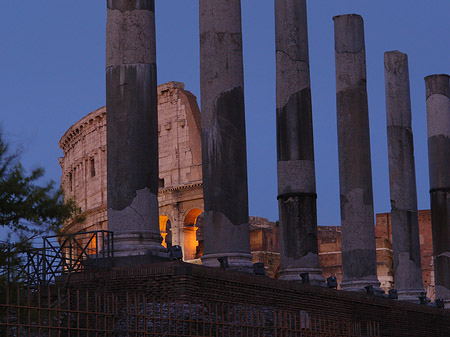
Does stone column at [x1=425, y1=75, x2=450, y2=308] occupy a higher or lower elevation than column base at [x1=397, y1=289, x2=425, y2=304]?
higher

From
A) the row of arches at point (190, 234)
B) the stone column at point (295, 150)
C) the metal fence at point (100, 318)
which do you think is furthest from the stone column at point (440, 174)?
the row of arches at point (190, 234)

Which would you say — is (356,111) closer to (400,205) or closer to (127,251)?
(400,205)

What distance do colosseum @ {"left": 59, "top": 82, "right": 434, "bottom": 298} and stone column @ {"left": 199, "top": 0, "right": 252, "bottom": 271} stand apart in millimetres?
29582

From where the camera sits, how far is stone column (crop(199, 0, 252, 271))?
18.2 meters

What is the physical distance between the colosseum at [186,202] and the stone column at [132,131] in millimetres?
31906

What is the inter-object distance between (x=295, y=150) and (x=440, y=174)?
911cm

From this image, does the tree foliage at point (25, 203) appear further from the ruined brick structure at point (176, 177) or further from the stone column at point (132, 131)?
the ruined brick structure at point (176, 177)

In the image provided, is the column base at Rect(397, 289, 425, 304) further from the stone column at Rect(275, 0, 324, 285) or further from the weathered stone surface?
the weathered stone surface

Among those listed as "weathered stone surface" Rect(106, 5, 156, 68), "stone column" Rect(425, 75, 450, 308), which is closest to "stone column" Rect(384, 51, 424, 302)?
"stone column" Rect(425, 75, 450, 308)

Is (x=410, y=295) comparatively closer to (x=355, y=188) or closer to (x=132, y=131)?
(x=355, y=188)

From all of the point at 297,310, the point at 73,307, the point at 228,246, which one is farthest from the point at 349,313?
the point at 73,307

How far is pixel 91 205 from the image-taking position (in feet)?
207

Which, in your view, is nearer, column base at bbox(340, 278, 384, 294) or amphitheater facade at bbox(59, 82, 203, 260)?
column base at bbox(340, 278, 384, 294)

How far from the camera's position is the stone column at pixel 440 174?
2941 centimetres
